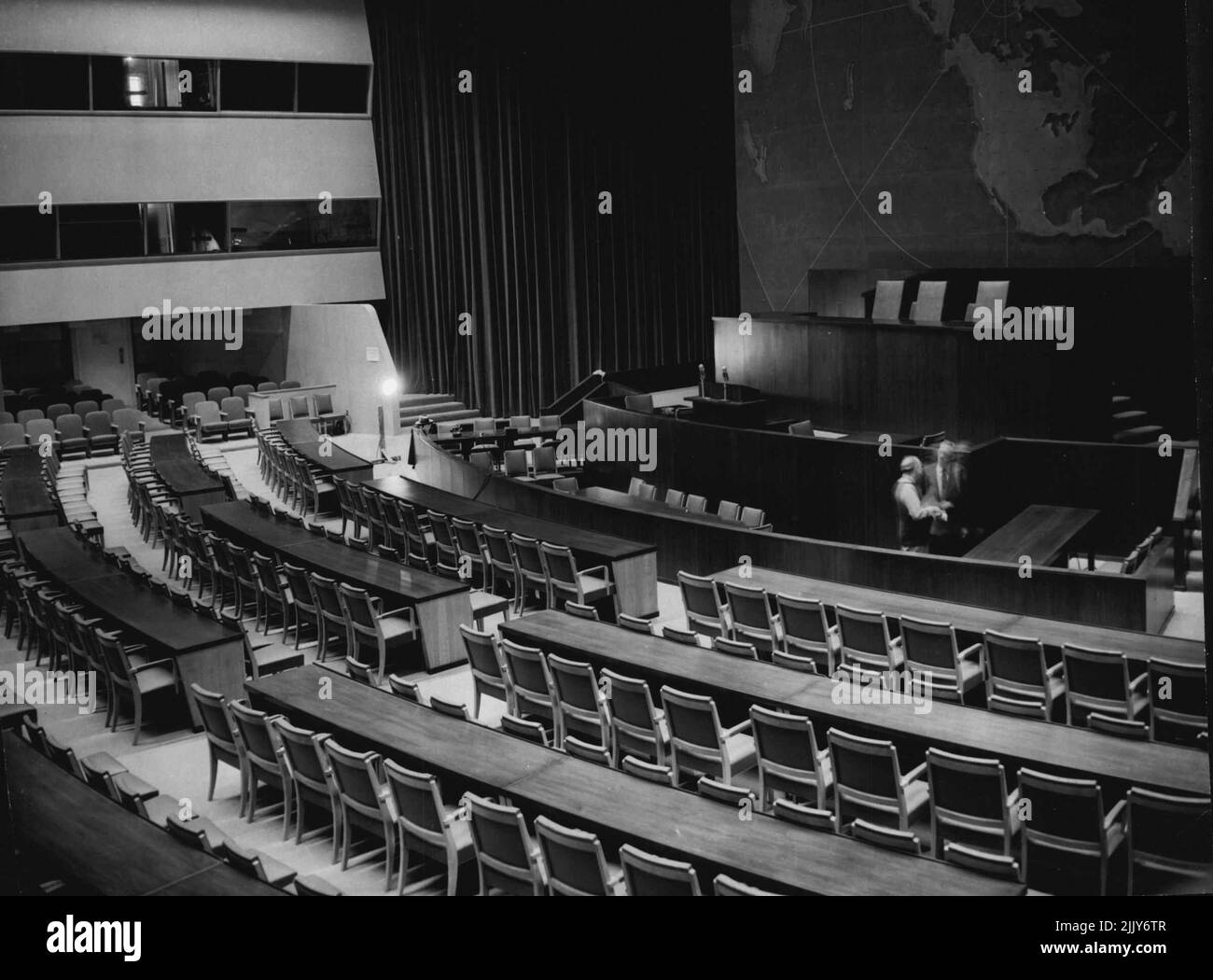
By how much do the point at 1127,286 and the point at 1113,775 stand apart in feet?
27.2

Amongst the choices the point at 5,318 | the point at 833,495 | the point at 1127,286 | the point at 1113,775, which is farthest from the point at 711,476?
the point at 5,318

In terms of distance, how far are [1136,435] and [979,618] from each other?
512cm

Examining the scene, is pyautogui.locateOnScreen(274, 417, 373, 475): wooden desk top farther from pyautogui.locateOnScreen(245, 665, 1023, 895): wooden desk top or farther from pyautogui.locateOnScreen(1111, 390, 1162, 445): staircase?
pyautogui.locateOnScreen(1111, 390, 1162, 445): staircase

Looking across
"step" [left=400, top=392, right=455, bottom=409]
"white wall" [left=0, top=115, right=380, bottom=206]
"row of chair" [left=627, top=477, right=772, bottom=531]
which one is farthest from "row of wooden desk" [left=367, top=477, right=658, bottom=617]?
"white wall" [left=0, top=115, right=380, bottom=206]

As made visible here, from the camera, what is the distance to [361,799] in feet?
19.7

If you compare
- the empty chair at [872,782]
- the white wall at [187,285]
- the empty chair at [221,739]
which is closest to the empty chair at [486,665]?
the empty chair at [221,739]

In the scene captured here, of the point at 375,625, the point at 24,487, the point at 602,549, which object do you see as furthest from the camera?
the point at 24,487

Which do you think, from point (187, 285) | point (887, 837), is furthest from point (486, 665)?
point (187, 285)

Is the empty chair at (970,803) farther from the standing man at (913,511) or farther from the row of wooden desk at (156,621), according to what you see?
the row of wooden desk at (156,621)

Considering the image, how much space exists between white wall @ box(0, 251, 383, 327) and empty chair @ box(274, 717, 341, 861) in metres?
15.1

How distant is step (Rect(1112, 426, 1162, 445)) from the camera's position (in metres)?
11.7

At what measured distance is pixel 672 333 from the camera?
71.5 feet

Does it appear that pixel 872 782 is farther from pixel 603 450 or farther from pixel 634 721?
pixel 603 450

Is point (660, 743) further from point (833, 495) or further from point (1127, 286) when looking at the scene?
point (1127, 286)
